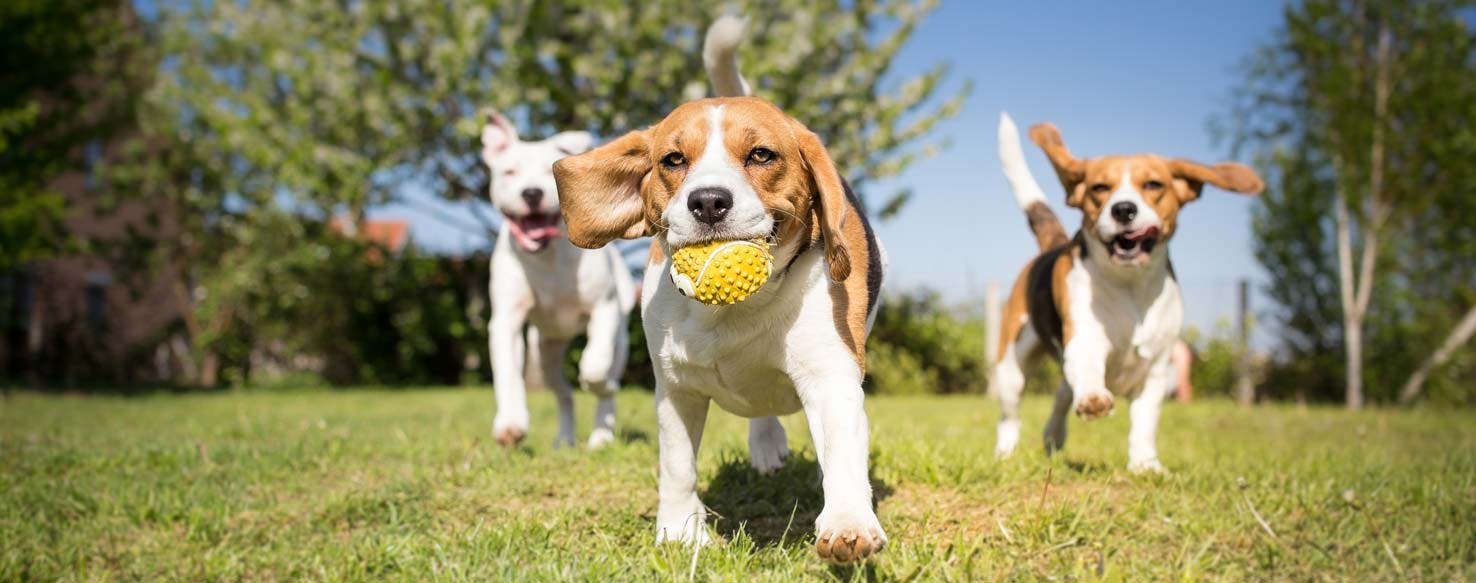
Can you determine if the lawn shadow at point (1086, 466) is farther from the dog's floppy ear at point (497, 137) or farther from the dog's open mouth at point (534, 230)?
the dog's floppy ear at point (497, 137)

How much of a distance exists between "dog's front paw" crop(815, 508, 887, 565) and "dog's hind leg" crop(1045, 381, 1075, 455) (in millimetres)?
3318

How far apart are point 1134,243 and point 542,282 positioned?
3.20 metres

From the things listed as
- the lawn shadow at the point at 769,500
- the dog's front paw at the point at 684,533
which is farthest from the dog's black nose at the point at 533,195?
the dog's front paw at the point at 684,533

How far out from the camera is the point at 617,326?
6184mm

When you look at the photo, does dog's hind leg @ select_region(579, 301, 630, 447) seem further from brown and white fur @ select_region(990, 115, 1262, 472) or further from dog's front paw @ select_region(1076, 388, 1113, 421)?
dog's front paw @ select_region(1076, 388, 1113, 421)

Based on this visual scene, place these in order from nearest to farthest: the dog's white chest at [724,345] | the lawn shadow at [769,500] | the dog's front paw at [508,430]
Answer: the dog's white chest at [724,345] → the lawn shadow at [769,500] → the dog's front paw at [508,430]

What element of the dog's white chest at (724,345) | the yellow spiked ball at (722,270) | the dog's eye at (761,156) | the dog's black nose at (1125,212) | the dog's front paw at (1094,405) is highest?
the dog's black nose at (1125,212)

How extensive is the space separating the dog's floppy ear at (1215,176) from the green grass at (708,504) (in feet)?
4.41

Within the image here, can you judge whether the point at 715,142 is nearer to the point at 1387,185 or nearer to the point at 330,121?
the point at 330,121

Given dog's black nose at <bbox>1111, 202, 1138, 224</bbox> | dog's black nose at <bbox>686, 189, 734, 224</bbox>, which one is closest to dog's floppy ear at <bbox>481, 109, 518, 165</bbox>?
dog's black nose at <bbox>1111, 202, 1138, 224</bbox>

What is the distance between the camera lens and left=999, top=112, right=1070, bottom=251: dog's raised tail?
6113 millimetres

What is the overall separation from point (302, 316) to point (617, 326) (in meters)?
13.0

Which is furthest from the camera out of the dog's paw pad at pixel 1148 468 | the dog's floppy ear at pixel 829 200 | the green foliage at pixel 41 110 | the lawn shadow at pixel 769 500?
the green foliage at pixel 41 110

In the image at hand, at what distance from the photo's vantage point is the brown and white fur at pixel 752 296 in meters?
2.77
